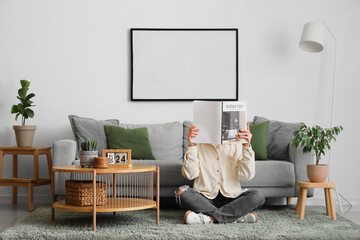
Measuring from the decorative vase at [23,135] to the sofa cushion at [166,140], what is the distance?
0.85 metres

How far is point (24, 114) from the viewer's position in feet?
14.2

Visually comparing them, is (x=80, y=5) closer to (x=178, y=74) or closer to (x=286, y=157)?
(x=178, y=74)

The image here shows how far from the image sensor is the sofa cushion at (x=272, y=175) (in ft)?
12.2

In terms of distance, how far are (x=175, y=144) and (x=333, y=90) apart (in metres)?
1.64

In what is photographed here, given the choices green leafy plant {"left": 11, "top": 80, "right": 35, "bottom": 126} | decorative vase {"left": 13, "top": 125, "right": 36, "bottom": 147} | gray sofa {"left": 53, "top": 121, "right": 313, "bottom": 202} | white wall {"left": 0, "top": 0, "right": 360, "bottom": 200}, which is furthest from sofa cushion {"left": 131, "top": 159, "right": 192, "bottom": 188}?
green leafy plant {"left": 11, "top": 80, "right": 35, "bottom": 126}

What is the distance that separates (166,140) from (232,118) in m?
1.31

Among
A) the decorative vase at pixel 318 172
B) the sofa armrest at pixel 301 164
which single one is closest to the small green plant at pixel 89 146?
the decorative vase at pixel 318 172

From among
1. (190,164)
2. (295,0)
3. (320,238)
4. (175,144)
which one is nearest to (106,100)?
(175,144)

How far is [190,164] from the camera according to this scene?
125 inches

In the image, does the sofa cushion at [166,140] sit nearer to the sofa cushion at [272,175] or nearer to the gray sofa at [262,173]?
the gray sofa at [262,173]

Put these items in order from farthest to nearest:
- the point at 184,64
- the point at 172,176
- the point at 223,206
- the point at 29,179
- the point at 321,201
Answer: the point at 184,64, the point at 321,201, the point at 29,179, the point at 172,176, the point at 223,206

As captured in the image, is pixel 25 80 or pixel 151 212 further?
pixel 25 80

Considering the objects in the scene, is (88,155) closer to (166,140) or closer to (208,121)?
(208,121)

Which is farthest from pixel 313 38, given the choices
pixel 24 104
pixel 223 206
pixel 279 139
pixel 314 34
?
pixel 24 104
